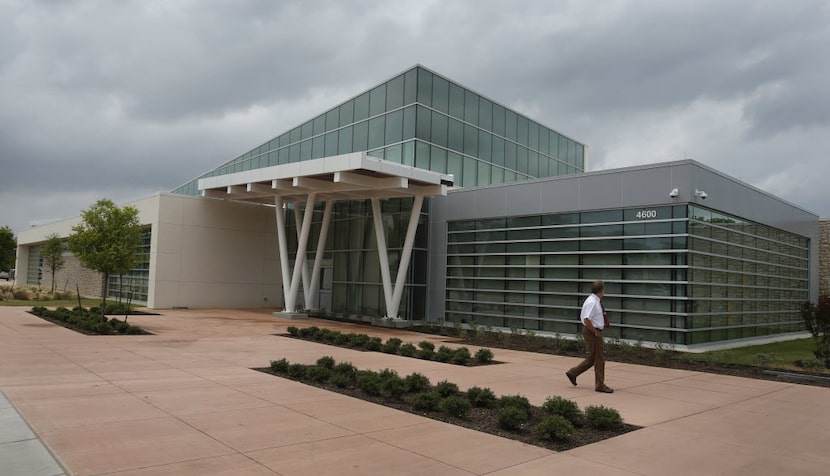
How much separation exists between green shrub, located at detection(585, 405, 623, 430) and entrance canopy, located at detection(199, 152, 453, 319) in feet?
47.1

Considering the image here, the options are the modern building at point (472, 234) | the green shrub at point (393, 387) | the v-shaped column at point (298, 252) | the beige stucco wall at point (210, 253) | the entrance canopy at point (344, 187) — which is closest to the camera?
the green shrub at point (393, 387)

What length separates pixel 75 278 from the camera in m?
46.5

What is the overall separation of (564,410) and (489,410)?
1.20m

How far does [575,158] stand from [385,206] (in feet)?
63.0

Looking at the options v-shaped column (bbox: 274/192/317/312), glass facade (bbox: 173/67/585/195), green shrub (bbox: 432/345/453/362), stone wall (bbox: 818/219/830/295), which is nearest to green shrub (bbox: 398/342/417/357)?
green shrub (bbox: 432/345/453/362)

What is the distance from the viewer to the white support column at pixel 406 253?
78.5ft

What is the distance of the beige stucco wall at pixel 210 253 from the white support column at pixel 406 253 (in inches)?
499

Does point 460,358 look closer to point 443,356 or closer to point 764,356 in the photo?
point 443,356

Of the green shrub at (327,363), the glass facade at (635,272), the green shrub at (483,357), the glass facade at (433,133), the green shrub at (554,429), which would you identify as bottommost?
the green shrub at (483,357)

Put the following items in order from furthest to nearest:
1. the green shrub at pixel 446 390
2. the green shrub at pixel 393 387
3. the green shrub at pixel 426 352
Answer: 1. the green shrub at pixel 426 352
2. the green shrub at pixel 446 390
3. the green shrub at pixel 393 387

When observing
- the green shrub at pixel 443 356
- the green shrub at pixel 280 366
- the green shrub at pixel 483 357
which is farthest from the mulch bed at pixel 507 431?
the green shrub at pixel 483 357

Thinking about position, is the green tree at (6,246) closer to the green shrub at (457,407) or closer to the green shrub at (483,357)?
the green shrub at (483,357)

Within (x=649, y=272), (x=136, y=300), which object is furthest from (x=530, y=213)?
(x=136, y=300)

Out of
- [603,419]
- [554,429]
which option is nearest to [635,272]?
[603,419]
